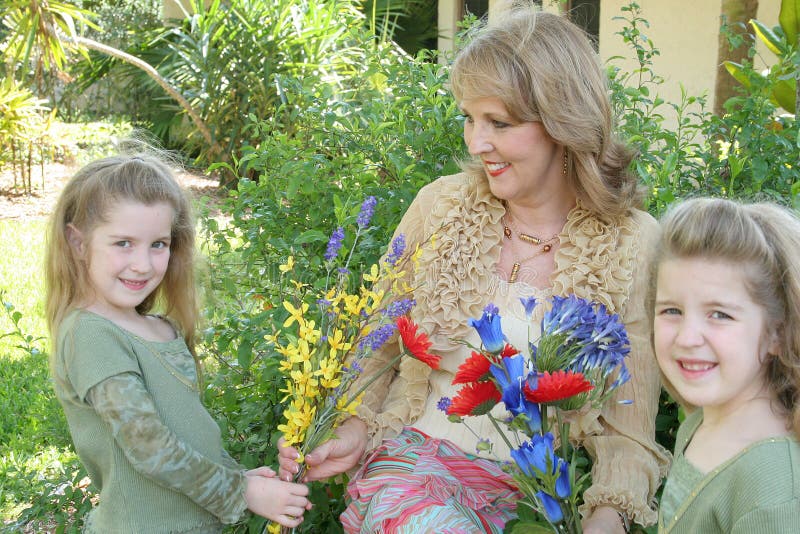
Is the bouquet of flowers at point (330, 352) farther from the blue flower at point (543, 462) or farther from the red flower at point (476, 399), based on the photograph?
the blue flower at point (543, 462)

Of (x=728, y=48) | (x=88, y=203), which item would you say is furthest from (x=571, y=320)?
(x=728, y=48)

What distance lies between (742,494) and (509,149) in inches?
42.7

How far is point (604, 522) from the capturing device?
6.43ft

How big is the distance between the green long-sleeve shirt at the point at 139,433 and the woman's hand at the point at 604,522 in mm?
795

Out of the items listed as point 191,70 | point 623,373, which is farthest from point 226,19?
point 623,373

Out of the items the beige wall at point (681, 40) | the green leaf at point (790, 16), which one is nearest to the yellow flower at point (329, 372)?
the green leaf at point (790, 16)

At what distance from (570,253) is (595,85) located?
1.44ft

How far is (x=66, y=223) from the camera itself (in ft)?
7.21

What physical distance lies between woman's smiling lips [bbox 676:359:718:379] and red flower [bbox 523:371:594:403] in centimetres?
18

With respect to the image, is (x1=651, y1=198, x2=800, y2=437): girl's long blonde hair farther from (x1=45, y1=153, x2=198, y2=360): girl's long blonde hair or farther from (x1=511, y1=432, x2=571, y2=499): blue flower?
(x1=45, y1=153, x2=198, y2=360): girl's long blonde hair

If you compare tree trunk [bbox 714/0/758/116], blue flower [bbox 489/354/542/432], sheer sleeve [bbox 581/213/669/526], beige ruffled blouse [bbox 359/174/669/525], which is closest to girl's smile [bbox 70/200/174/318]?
beige ruffled blouse [bbox 359/174/669/525]

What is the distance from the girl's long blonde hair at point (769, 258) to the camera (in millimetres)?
1523

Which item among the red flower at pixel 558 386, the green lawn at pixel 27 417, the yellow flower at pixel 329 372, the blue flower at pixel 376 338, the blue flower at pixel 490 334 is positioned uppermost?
the blue flower at pixel 490 334

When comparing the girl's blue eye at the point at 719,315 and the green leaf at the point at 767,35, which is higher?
the green leaf at the point at 767,35
